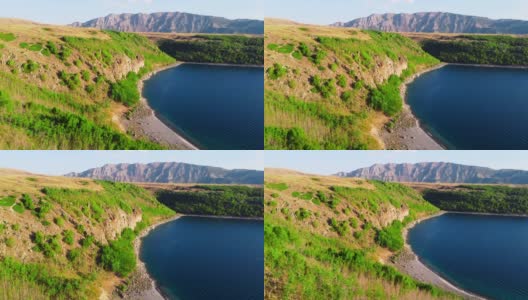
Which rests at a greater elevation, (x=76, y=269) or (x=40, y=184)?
(x=40, y=184)

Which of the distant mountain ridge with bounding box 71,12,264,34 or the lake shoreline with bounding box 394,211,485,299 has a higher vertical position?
the distant mountain ridge with bounding box 71,12,264,34

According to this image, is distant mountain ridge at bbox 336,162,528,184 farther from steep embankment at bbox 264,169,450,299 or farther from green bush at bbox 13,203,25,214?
green bush at bbox 13,203,25,214

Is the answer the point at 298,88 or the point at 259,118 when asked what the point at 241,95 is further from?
the point at 298,88

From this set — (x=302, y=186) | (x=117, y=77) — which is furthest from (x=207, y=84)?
(x=302, y=186)

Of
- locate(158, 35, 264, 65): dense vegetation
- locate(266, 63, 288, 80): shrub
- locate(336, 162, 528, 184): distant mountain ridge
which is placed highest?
locate(158, 35, 264, 65): dense vegetation

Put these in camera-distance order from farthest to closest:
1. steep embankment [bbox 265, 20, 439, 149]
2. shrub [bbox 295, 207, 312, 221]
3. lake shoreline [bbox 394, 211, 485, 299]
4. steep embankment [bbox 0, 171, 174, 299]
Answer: shrub [bbox 295, 207, 312, 221], lake shoreline [bbox 394, 211, 485, 299], steep embankment [bbox 0, 171, 174, 299], steep embankment [bbox 265, 20, 439, 149]

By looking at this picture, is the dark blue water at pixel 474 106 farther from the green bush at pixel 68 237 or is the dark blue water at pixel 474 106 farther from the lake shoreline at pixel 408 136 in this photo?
the green bush at pixel 68 237

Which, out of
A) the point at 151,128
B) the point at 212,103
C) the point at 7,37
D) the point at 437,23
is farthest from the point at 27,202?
the point at 437,23

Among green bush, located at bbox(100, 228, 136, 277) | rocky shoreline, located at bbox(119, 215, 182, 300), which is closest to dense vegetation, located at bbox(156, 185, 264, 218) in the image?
green bush, located at bbox(100, 228, 136, 277)
